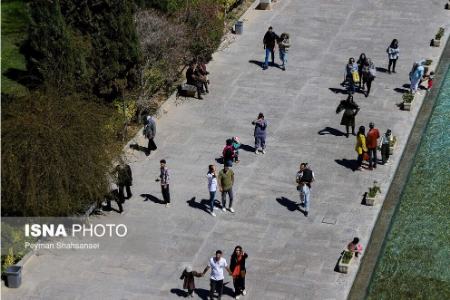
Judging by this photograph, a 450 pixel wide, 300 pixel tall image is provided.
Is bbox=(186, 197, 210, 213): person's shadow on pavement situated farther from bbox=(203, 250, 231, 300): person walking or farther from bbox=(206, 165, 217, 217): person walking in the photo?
bbox=(203, 250, 231, 300): person walking

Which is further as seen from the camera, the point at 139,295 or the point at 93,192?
the point at 93,192

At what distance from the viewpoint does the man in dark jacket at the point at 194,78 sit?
3538cm

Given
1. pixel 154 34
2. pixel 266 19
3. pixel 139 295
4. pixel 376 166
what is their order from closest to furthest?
pixel 139 295, pixel 376 166, pixel 154 34, pixel 266 19

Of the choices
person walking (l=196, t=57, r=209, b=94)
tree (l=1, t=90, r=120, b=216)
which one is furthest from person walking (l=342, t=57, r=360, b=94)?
tree (l=1, t=90, r=120, b=216)

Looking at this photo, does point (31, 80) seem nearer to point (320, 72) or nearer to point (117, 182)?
point (117, 182)

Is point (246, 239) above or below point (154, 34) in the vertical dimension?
below

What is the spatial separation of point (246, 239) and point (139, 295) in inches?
145

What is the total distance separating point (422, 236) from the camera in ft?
91.2

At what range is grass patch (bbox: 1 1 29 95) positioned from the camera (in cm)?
3600

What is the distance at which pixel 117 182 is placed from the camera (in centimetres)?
2809

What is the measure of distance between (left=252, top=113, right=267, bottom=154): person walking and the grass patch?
8.12 metres

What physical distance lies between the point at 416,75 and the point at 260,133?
706cm

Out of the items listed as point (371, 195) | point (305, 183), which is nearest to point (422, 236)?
point (371, 195)

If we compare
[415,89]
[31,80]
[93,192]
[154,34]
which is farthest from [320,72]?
[93,192]
